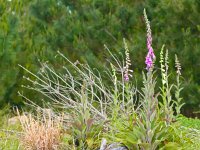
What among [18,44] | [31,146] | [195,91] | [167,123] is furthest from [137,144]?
[18,44]

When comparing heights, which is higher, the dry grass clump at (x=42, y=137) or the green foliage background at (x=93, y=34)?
the green foliage background at (x=93, y=34)

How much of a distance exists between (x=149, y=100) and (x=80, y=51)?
8.32 meters

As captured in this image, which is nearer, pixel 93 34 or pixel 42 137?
pixel 42 137

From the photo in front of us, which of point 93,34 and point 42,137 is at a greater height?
point 93,34

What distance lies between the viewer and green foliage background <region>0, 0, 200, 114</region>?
12500mm

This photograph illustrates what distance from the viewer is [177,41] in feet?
41.8

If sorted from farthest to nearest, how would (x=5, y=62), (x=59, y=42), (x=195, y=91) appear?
(x=59, y=42) → (x=5, y=62) → (x=195, y=91)

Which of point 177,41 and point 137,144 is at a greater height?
point 177,41

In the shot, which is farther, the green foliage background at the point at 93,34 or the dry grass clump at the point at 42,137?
the green foliage background at the point at 93,34

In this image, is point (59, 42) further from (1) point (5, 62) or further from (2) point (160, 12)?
(2) point (160, 12)

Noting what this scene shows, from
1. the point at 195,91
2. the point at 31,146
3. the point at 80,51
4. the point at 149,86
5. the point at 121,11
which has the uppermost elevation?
the point at 121,11

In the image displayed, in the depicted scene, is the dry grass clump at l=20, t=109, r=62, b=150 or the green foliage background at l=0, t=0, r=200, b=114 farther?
the green foliage background at l=0, t=0, r=200, b=114

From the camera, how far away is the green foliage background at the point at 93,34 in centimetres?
1250

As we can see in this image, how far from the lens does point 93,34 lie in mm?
13805
